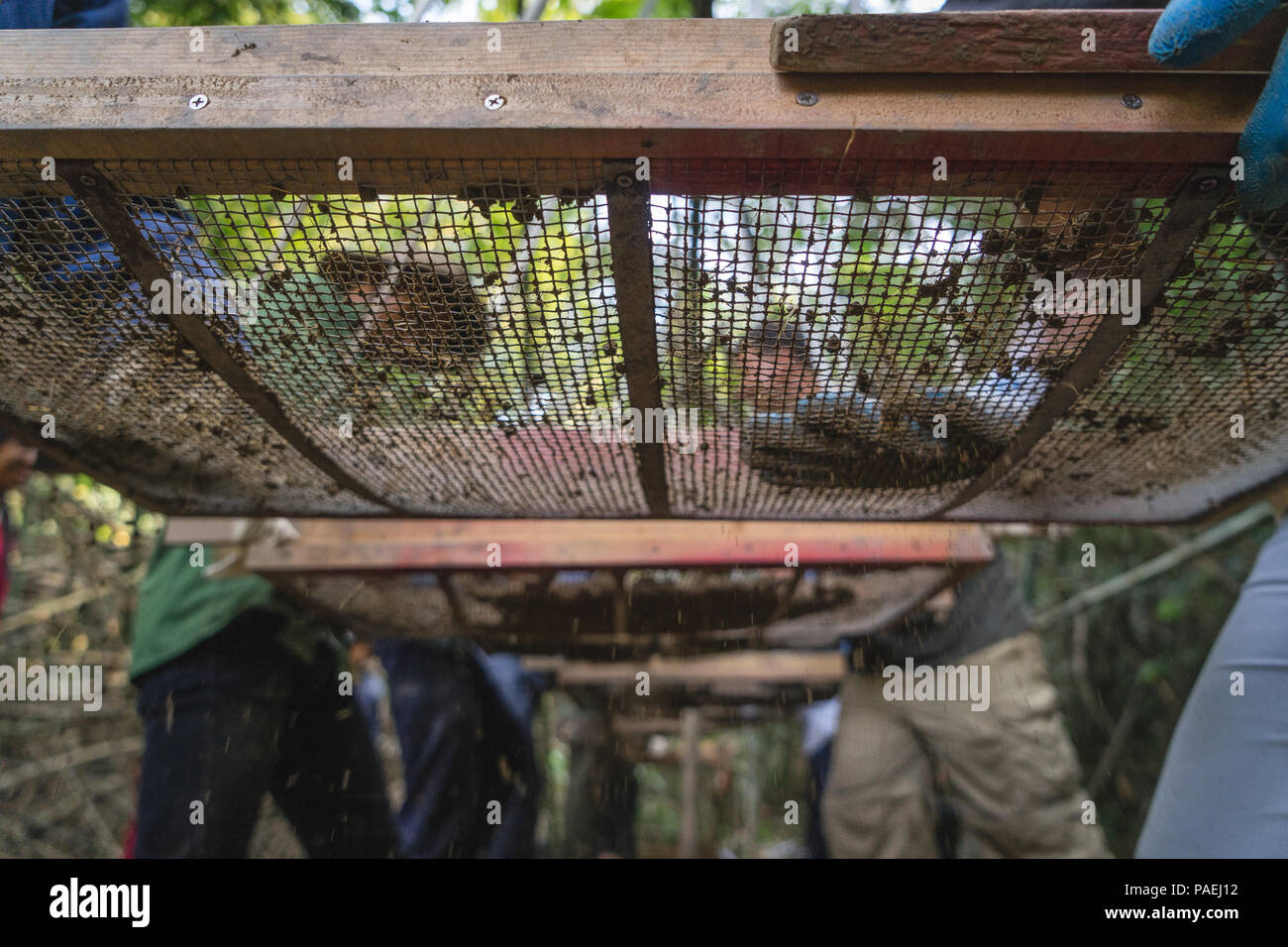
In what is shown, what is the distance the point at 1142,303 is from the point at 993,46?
1.57ft

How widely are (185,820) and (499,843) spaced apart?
5.51 feet

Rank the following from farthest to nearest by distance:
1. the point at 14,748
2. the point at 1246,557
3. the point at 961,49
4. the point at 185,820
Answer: the point at 1246,557
the point at 14,748
the point at 185,820
the point at 961,49

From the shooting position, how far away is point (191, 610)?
2578 millimetres

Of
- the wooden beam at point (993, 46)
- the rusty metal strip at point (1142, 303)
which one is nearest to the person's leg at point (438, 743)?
the rusty metal strip at point (1142, 303)

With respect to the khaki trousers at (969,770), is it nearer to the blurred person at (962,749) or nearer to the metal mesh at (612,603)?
the blurred person at (962,749)

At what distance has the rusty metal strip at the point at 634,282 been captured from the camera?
115 centimetres

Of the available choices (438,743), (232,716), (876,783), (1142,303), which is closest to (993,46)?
(1142,303)

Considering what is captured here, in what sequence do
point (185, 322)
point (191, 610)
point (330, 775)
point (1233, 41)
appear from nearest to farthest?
point (1233, 41)
point (185, 322)
point (191, 610)
point (330, 775)

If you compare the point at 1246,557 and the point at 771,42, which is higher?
the point at 771,42

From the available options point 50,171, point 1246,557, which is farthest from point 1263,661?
point 1246,557

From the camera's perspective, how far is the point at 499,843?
370 centimetres

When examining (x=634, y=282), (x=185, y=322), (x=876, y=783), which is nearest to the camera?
(x=634, y=282)

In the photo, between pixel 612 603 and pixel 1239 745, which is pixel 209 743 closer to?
pixel 612 603
